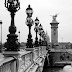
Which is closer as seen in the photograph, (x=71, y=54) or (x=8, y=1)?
(x=8, y=1)

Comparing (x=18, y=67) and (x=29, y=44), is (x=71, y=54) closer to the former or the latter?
(x=29, y=44)

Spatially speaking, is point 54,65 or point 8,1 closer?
point 8,1

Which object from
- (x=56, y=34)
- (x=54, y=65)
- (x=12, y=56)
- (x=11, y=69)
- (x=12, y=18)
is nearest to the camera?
(x=11, y=69)

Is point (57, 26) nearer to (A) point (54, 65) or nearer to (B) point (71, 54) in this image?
(B) point (71, 54)

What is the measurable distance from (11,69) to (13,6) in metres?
3.02

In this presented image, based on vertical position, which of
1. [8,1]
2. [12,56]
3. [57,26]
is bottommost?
[12,56]

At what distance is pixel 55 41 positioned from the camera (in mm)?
129125

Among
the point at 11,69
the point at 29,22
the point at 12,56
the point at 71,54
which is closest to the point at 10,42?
the point at 12,56

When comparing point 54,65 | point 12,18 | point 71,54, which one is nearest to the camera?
point 12,18

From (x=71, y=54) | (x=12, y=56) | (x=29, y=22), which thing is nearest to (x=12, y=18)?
(x=12, y=56)

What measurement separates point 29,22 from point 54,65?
60136 mm

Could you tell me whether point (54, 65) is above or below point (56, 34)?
below

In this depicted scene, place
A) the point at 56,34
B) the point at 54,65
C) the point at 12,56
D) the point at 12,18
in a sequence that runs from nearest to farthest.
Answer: the point at 12,56 < the point at 12,18 < the point at 54,65 < the point at 56,34

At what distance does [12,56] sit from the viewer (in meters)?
10.5
